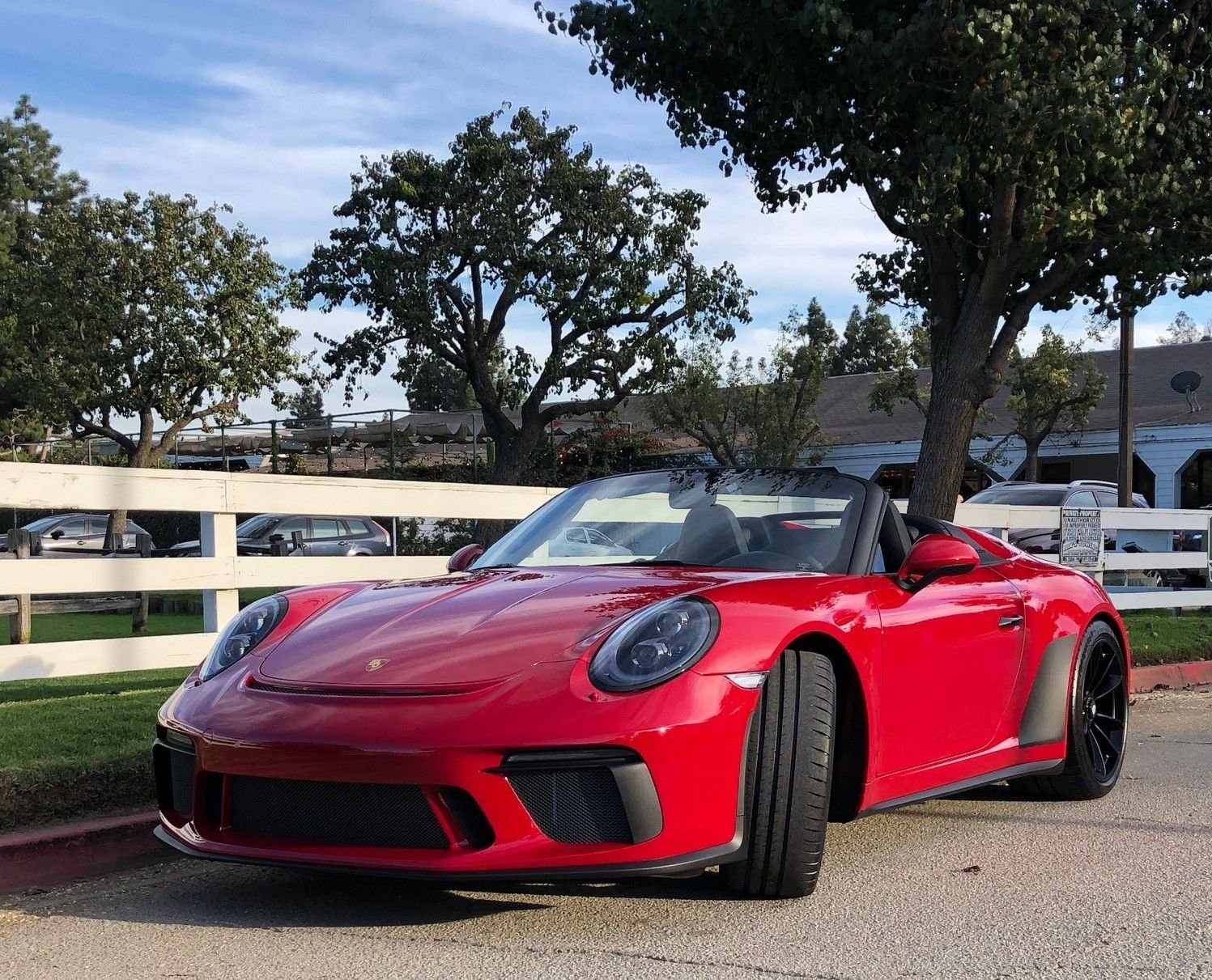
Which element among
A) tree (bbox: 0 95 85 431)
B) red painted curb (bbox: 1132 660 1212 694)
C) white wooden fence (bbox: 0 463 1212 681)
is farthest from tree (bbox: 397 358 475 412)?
white wooden fence (bbox: 0 463 1212 681)

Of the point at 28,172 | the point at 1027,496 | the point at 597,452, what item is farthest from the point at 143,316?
the point at 28,172

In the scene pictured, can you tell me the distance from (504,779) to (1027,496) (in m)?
22.9

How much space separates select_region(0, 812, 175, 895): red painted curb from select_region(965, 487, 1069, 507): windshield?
21.1 metres

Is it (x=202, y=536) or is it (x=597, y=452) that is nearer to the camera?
(x=202, y=536)

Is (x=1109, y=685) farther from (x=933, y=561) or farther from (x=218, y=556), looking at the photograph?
(x=218, y=556)

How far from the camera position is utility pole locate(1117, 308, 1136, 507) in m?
18.7

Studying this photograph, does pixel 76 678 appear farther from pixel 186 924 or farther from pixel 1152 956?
pixel 1152 956

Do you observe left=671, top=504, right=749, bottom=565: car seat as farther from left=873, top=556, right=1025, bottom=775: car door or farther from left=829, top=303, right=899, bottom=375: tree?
left=829, top=303, right=899, bottom=375: tree

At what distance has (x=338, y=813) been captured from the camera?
361 cm

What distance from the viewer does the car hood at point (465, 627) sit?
149 inches

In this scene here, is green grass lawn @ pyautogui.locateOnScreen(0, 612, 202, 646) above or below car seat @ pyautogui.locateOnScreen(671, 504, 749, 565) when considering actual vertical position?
below

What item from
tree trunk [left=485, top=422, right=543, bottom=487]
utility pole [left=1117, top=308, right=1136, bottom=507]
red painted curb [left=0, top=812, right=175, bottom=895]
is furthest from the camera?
tree trunk [left=485, top=422, right=543, bottom=487]

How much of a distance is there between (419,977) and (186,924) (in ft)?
3.09

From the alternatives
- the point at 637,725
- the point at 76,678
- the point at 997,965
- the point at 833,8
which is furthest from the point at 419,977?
the point at 833,8
